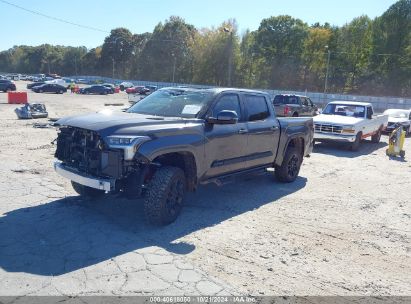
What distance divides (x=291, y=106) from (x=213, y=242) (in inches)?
654

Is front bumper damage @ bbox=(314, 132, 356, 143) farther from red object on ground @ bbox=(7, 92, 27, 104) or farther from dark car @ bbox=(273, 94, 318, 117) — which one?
red object on ground @ bbox=(7, 92, 27, 104)

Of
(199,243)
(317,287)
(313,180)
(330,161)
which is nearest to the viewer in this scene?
(317,287)

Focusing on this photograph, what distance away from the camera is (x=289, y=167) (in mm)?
7973

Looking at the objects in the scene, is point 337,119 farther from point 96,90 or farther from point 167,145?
→ point 96,90

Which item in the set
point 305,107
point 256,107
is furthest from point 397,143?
point 305,107

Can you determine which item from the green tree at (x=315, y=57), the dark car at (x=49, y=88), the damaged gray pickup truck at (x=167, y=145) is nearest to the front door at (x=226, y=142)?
the damaged gray pickup truck at (x=167, y=145)

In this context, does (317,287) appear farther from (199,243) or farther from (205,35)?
(205,35)

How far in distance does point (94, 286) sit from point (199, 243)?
1.51 meters

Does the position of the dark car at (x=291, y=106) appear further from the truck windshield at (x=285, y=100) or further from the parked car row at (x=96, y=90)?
the parked car row at (x=96, y=90)

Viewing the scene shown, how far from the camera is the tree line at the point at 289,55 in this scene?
182 feet

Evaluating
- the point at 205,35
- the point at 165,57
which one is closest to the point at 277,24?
the point at 205,35

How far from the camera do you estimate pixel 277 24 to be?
231 ft

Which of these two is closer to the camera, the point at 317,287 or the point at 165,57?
the point at 317,287

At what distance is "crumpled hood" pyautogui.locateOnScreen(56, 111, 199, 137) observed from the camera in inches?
184
